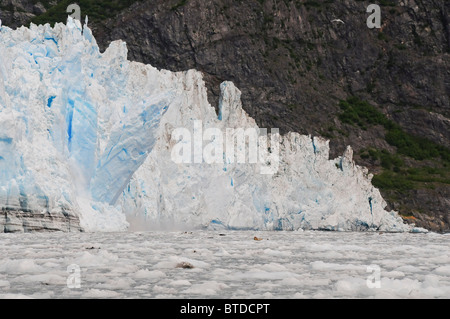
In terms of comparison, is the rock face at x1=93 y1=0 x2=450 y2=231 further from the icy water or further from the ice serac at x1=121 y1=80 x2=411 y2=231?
the icy water

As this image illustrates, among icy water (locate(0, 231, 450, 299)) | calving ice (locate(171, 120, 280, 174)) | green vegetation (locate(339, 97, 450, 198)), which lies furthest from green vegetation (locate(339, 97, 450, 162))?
icy water (locate(0, 231, 450, 299))

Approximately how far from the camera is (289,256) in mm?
14266

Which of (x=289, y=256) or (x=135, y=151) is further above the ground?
(x=135, y=151)

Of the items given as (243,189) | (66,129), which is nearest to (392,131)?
(243,189)

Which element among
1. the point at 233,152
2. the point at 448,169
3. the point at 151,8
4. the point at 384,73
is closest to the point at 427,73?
the point at 384,73

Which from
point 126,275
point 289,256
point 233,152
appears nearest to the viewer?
point 126,275

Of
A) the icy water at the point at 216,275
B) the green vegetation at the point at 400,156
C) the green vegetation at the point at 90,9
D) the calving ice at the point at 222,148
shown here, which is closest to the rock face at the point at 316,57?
the green vegetation at the point at 400,156

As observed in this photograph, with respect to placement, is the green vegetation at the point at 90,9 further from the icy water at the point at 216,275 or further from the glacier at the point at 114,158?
the icy water at the point at 216,275

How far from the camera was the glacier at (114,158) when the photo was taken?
72.4ft

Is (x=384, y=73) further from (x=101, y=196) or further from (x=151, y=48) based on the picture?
(x=101, y=196)

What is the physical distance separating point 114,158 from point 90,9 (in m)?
80.8

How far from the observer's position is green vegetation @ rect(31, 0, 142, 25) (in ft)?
318

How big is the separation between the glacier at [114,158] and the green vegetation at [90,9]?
6007cm

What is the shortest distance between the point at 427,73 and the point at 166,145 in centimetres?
8263
